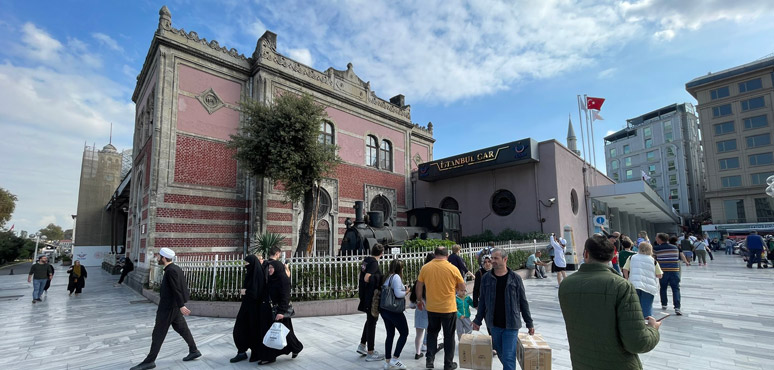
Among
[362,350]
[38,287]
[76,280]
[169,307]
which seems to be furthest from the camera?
[76,280]

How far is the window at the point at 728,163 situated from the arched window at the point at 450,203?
43.7 m

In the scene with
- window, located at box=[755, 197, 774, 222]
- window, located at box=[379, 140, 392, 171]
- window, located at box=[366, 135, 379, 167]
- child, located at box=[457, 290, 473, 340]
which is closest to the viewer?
child, located at box=[457, 290, 473, 340]

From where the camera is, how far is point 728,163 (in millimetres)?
44844

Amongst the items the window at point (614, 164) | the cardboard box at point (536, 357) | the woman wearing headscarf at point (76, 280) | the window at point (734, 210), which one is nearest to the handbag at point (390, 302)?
the cardboard box at point (536, 357)

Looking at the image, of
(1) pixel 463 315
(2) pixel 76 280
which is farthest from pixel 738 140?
(2) pixel 76 280

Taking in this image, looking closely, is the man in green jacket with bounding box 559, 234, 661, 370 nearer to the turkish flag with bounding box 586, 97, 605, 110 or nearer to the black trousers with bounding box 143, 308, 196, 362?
the black trousers with bounding box 143, 308, 196, 362

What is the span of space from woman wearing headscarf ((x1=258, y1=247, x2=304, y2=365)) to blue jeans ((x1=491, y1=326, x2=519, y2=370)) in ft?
9.72

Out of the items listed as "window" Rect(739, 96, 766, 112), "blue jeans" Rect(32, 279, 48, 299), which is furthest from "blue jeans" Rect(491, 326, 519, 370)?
"window" Rect(739, 96, 766, 112)

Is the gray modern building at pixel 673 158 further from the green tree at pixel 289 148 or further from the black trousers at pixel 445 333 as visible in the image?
the black trousers at pixel 445 333

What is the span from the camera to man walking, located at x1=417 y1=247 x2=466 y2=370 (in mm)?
4645

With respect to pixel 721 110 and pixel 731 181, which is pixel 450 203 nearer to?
pixel 731 181

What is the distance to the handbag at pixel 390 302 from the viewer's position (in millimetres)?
4965

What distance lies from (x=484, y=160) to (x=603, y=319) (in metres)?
18.5

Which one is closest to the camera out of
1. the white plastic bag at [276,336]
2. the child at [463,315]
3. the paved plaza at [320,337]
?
the white plastic bag at [276,336]
